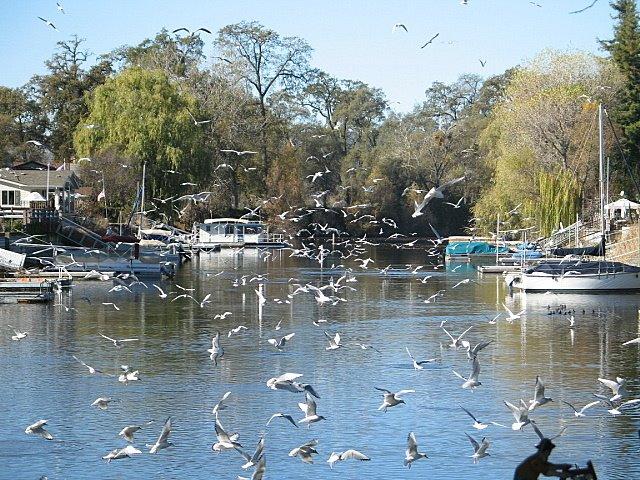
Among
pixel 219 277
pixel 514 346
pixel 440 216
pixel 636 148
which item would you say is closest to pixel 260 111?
pixel 440 216

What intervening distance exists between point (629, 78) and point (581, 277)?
32.1m

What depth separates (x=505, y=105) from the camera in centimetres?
7831

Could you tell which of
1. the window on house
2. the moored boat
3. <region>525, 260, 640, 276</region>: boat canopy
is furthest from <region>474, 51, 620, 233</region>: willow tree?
the window on house

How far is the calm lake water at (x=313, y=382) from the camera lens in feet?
68.0

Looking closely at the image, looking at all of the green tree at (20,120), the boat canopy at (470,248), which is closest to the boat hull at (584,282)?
the boat canopy at (470,248)

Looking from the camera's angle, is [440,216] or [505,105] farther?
[440,216]

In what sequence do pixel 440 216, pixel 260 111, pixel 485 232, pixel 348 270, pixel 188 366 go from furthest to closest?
pixel 440 216
pixel 260 111
pixel 485 232
pixel 348 270
pixel 188 366

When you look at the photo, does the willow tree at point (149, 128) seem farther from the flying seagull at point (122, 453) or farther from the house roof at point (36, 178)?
the flying seagull at point (122, 453)

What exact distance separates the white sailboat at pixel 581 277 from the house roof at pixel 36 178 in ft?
124

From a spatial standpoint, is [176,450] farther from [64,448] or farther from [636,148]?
[636,148]

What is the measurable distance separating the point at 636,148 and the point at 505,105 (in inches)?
352

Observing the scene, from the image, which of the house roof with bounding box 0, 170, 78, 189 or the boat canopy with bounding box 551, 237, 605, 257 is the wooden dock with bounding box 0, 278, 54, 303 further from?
the house roof with bounding box 0, 170, 78, 189

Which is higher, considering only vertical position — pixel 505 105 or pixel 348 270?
pixel 505 105

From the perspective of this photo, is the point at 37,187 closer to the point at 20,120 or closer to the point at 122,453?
the point at 20,120
